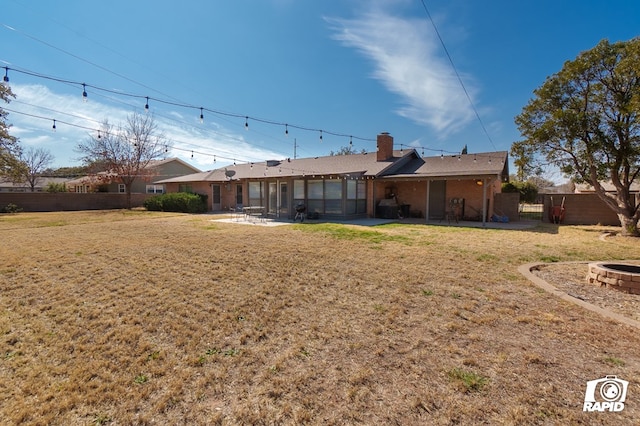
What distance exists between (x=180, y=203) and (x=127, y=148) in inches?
324

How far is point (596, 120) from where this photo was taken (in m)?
10.6

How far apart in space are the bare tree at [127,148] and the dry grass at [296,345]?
20.7 m

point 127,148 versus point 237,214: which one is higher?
point 127,148

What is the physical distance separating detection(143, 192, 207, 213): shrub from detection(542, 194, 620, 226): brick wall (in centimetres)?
2077

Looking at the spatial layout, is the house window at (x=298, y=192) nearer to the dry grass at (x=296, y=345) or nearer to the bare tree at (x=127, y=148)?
the dry grass at (x=296, y=345)

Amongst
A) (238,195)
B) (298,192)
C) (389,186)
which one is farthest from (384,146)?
(238,195)

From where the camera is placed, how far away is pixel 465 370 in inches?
102

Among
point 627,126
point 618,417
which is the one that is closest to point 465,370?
point 618,417

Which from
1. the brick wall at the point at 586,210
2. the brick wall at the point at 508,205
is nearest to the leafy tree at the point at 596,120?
the brick wall at the point at 586,210

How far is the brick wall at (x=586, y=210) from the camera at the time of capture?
13234 millimetres

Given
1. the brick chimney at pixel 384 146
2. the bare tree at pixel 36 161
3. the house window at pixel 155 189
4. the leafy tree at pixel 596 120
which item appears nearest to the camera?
the leafy tree at pixel 596 120

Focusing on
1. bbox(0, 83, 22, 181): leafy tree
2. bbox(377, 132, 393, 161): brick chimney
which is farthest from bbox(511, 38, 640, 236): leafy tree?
bbox(0, 83, 22, 181): leafy tree

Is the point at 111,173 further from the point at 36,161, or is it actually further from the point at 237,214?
the point at 36,161

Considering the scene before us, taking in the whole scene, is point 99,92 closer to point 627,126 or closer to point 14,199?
point 627,126
